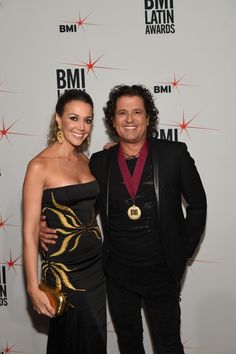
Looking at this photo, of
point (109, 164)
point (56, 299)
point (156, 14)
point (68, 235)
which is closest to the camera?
point (56, 299)

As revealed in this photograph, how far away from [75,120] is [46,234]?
2.01 feet

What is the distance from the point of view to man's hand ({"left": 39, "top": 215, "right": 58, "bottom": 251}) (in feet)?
6.20

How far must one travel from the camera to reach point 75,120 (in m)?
1.95

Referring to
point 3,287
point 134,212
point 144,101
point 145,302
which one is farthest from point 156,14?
point 3,287

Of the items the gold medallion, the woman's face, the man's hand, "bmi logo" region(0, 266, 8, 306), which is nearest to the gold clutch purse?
the man's hand

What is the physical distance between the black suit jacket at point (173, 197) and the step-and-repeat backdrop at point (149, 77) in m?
0.44

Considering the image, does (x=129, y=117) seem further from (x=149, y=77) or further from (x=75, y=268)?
(x=75, y=268)

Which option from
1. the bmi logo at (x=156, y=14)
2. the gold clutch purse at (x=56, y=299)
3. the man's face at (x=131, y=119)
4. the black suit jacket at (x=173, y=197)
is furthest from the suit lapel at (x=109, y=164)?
the bmi logo at (x=156, y=14)

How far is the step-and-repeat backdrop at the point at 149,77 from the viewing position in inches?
97.3

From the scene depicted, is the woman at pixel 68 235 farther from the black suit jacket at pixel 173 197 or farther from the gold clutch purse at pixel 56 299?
the black suit jacket at pixel 173 197

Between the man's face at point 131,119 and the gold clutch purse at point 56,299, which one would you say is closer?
the gold clutch purse at point 56,299

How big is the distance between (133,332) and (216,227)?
2.97ft

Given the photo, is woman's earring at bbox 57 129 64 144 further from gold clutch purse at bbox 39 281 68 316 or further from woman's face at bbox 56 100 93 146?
gold clutch purse at bbox 39 281 68 316

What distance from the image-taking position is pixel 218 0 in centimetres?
245
